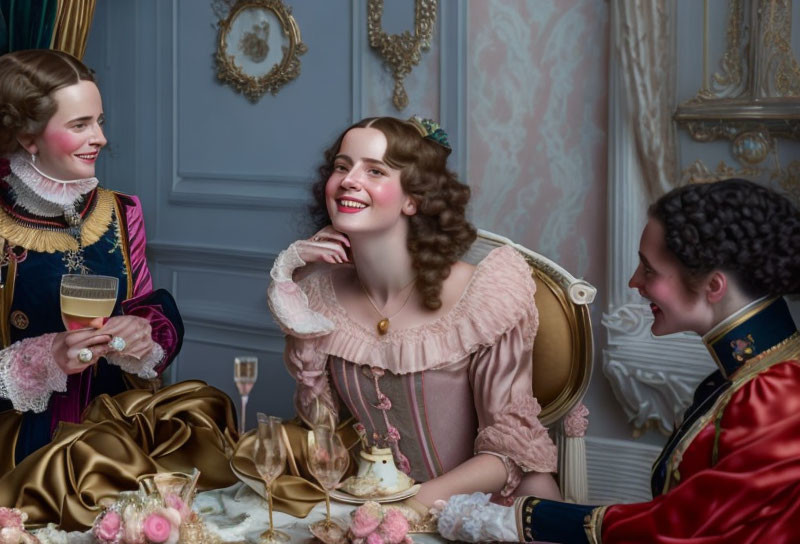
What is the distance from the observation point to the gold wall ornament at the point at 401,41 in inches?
147

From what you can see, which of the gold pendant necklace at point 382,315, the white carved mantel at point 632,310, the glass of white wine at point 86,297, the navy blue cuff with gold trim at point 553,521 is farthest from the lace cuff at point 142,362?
the white carved mantel at point 632,310

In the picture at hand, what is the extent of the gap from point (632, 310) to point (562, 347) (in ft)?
2.92

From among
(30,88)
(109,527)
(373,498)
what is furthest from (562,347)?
(30,88)

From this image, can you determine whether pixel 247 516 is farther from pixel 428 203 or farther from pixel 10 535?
pixel 428 203

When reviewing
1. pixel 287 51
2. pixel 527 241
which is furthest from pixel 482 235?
pixel 287 51

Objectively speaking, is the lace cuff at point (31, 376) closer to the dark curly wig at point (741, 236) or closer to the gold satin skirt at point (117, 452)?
the gold satin skirt at point (117, 452)

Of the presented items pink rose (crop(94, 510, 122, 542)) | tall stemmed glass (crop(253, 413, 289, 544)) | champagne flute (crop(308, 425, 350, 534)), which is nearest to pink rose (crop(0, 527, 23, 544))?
pink rose (crop(94, 510, 122, 542))

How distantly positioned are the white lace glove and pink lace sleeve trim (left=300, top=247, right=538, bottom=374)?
55cm

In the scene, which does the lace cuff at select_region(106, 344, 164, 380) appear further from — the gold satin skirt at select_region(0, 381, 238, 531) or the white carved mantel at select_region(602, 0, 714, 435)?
the white carved mantel at select_region(602, 0, 714, 435)

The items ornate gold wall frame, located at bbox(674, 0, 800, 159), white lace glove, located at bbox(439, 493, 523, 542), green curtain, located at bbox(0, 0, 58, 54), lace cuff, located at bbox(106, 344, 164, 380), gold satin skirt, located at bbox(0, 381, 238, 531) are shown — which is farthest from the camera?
green curtain, located at bbox(0, 0, 58, 54)

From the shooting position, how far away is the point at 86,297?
2.47m

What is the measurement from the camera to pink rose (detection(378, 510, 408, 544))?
1.88 metres

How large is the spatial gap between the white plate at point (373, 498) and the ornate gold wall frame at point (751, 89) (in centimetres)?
172

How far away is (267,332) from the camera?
4.40m
